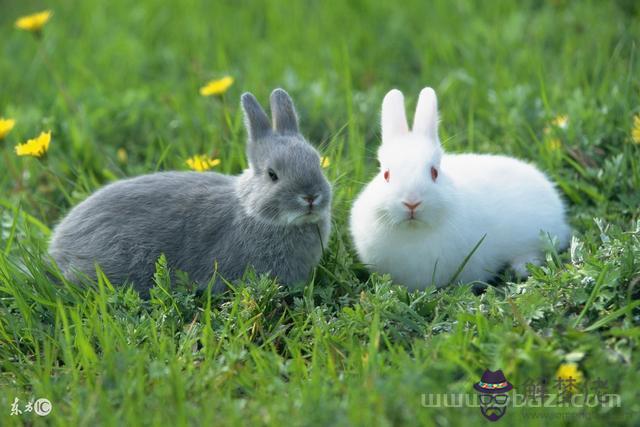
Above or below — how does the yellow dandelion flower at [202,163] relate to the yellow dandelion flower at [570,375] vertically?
above

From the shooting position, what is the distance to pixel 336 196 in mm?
4438

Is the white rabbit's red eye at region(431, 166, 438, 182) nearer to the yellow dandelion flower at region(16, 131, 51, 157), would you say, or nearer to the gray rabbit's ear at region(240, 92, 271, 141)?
the gray rabbit's ear at region(240, 92, 271, 141)

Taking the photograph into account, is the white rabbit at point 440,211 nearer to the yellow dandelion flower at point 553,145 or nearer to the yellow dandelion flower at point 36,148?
the yellow dandelion flower at point 553,145

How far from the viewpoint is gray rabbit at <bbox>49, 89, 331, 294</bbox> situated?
373cm

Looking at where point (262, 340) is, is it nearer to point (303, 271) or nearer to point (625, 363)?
point (303, 271)

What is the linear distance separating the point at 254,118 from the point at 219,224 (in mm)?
573

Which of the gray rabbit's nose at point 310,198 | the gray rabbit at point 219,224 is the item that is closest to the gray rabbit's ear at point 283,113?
the gray rabbit at point 219,224

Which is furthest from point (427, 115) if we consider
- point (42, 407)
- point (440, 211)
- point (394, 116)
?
point (42, 407)

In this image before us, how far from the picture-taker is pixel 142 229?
3873 mm

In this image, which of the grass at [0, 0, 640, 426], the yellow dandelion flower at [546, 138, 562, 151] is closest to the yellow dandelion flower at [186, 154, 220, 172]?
the grass at [0, 0, 640, 426]

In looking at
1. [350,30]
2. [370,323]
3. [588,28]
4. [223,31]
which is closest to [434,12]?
[350,30]

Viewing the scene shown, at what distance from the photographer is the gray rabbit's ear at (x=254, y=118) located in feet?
12.6

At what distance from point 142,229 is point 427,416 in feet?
6.21

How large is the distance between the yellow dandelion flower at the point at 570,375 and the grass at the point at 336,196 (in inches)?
1.7
